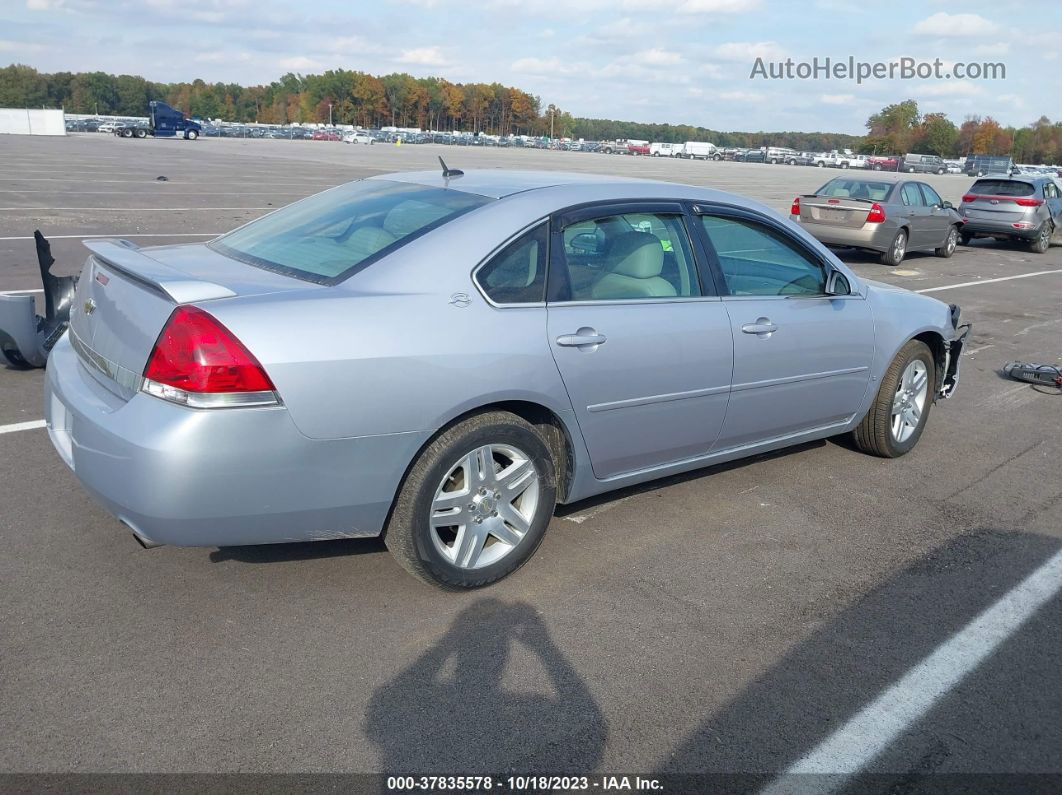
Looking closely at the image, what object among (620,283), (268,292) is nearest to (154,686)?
(268,292)

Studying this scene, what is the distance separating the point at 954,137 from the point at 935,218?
400 ft

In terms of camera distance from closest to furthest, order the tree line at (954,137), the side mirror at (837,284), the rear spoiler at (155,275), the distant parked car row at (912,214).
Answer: the rear spoiler at (155,275)
the side mirror at (837,284)
the distant parked car row at (912,214)
the tree line at (954,137)

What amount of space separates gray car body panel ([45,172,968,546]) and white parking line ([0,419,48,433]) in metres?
1.63

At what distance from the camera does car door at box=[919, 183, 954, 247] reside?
17.5 m

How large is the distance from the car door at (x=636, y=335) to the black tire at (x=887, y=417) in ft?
4.87

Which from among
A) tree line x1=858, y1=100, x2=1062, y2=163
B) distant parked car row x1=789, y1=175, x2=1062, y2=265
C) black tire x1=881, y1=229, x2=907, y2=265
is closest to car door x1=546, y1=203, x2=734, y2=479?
distant parked car row x1=789, y1=175, x2=1062, y2=265

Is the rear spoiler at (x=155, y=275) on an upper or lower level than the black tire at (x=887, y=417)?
upper

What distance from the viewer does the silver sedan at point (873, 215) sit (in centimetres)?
1612

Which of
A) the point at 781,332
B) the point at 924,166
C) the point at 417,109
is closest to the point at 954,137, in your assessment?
the point at 924,166

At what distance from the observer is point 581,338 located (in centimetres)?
385

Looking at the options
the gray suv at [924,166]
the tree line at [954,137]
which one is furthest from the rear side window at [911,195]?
the tree line at [954,137]

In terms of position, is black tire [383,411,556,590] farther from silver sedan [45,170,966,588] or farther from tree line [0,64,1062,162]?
tree line [0,64,1062,162]

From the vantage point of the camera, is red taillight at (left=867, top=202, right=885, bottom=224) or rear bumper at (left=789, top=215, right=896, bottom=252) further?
rear bumper at (left=789, top=215, right=896, bottom=252)

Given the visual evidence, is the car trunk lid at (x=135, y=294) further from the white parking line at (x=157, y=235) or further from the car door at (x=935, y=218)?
the car door at (x=935, y=218)
